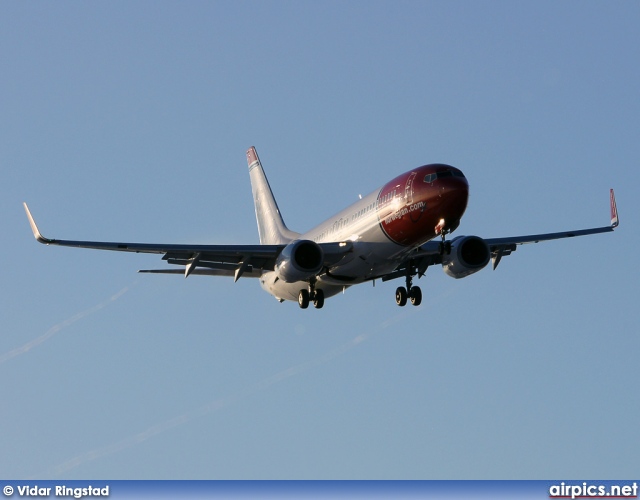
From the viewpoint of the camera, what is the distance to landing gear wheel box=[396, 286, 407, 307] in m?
60.4

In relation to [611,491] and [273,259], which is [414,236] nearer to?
[273,259]

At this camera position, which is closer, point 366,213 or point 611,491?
point 611,491

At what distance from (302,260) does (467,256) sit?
324 inches

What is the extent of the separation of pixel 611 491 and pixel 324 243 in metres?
17.6

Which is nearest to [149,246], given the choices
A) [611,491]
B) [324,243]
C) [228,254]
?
[228,254]

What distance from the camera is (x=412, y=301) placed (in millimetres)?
60062

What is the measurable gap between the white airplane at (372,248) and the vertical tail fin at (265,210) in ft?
23.6

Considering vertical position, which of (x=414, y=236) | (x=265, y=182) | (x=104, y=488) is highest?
(x=265, y=182)

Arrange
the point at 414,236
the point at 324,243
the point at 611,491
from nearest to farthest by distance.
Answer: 1. the point at 611,491
2. the point at 414,236
3. the point at 324,243

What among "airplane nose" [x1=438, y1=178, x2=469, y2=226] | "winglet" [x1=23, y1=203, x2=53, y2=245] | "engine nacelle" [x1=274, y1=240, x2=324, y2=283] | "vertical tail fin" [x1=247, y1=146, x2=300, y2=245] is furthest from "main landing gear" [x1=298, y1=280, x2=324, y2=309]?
"winglet" [x1=23, y1=203, x2=53, y2=245]

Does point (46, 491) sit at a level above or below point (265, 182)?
below

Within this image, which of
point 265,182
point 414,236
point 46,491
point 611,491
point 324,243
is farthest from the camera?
point 265,182

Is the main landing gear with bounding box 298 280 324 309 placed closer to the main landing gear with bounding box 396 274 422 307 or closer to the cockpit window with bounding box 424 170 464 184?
the main landing gear with bounding box 396 274 422 307

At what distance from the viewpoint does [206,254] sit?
189ft
